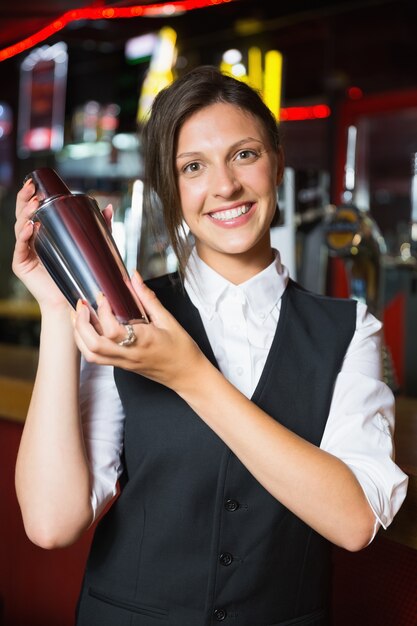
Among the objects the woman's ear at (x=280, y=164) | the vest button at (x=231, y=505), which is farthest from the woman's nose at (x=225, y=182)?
the vest button at (x=231, y=505)

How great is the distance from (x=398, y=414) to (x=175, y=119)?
2.74 feet

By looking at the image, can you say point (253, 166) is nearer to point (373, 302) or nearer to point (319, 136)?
point (373, 302)

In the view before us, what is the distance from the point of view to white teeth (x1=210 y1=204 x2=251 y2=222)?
1.15 m

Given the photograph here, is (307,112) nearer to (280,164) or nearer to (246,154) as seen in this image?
(280,164)

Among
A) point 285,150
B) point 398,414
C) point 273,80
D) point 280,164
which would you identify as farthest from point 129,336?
Answer: point 273,80

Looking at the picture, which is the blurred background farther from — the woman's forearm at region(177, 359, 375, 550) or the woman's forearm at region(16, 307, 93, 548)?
the woman's forearm at region(16, 307, 93, 548)

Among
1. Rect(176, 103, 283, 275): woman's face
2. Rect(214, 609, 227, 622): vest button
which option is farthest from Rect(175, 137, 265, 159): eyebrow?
Rect(214, 609, 227, 622): vest button

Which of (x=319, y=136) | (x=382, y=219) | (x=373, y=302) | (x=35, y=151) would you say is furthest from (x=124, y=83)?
(x=373, y=302)

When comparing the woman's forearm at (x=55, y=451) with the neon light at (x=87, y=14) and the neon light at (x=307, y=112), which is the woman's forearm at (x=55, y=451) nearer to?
the neon light at (x=87, y=14)

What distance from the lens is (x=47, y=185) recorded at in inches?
38.2

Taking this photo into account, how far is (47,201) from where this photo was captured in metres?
0.93

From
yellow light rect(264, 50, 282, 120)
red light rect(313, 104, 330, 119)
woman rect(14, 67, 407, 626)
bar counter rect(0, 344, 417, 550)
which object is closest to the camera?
woman rect(14, 67, 407, 626)

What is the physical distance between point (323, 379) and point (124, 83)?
4.81 metres

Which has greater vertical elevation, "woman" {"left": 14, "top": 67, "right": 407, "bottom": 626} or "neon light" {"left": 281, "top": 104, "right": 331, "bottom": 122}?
"neon light" {"left": 281, "top": 104, "right": 331, "bottom": 122}
